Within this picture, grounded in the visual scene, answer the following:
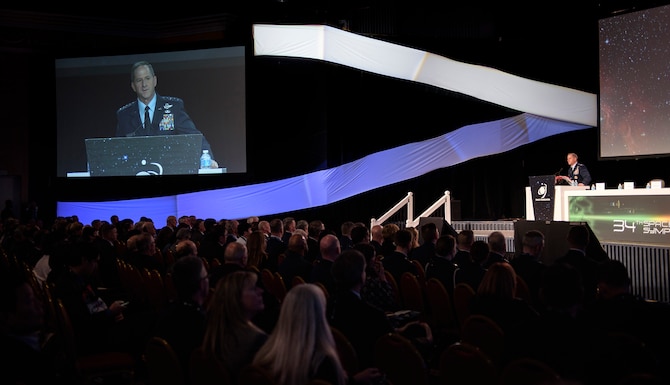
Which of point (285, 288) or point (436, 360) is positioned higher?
point (285, 288)

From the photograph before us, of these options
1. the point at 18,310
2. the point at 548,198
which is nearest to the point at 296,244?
the point at 18,310

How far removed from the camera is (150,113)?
15.0 meters

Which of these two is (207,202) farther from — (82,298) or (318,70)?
(82,298)

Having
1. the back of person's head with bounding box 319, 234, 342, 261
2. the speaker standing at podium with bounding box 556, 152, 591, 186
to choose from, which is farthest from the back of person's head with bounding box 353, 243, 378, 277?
the speaker standing at podium with bounding box 556, 152, 591, 186

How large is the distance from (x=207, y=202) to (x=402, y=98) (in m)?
4.93

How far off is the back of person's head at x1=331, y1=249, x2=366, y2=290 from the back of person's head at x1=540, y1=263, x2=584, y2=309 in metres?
1.05

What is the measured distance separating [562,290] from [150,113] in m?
13.1

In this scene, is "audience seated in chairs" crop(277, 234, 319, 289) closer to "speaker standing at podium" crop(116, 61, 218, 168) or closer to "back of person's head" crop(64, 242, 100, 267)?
"back of person's head" crop(64, 242, 100, 267)

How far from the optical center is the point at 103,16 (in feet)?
60.3

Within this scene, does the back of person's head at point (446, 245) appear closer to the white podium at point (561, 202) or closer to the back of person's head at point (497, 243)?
the back of person's head at point (497, 243)

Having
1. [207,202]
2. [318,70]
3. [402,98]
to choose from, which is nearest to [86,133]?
[207,202]

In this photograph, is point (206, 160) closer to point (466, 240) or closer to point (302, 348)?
point (466, 240)

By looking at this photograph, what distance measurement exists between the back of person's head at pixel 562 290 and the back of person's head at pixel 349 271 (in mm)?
1051

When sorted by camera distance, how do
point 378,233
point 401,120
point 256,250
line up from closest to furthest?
point 256,250 → point 378,233 → point 401,120
